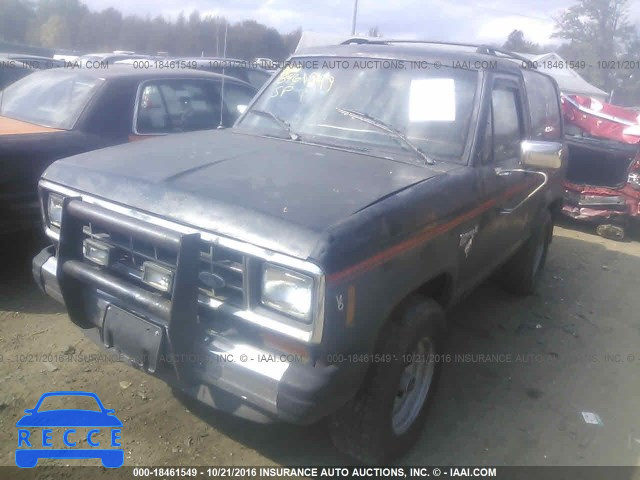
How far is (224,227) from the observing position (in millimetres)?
2248

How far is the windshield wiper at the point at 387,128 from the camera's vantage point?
3.08m

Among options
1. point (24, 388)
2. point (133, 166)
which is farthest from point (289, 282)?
point (24, 388)

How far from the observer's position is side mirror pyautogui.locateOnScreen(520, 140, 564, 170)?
3223 millimetres

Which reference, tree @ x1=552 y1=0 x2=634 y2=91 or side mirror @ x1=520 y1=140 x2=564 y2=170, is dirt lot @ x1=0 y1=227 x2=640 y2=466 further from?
tree @ x1=552 y1=0 x2=634 y2=91

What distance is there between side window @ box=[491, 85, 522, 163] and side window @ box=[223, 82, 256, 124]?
2.97 metres

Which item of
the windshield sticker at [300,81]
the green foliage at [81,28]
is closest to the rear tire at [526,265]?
the windshield sticker at [300,81]

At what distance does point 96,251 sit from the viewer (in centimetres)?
265

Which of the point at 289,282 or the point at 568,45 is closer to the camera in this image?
the point at 289,282

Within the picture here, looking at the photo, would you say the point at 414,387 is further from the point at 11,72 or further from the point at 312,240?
the point at 11,72

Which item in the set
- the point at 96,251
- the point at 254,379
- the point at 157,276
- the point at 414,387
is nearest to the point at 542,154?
the point at 414,387

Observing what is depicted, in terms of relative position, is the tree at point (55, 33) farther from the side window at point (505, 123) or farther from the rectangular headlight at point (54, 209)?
the side window at point (505, 123)

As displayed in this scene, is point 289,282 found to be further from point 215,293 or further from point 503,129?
point 503,129

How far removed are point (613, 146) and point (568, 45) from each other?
38821mm

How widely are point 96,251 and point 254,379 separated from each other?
3.50 feet
